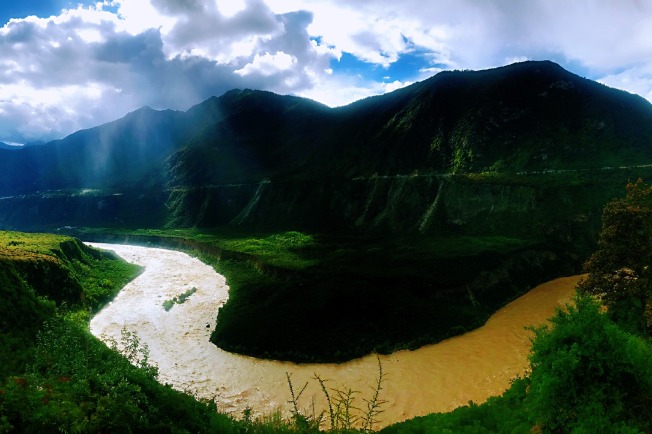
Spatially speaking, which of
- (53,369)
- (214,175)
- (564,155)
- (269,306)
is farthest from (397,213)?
(214,175)

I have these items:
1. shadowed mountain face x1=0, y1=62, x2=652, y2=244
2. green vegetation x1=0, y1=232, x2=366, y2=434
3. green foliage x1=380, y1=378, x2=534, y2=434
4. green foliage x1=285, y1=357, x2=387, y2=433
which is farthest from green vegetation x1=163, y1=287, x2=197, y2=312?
shadowed mountain face x1=0, y1=62, x2=652, y2=244

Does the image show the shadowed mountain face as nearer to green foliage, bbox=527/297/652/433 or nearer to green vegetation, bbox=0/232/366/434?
green foliage, bbox=527/297/652/433

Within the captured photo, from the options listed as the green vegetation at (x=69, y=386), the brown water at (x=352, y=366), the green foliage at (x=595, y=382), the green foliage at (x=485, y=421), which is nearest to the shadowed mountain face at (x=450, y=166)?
the brown water at (x=352, y=366)

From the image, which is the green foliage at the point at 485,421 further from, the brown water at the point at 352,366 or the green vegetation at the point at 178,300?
the green vegetation at the point at 178,300

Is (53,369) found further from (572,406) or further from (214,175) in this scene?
(214,175)

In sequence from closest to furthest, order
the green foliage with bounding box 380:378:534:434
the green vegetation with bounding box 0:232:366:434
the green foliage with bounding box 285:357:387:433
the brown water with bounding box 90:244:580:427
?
1. the green foliage with bounding box 285:357:387:433
2. the green vegetation with bounding box 0:232:366:434
3. the green foliage with bounding box 380:378:534:434
4. the brown water with bounding box 90:244:580:427

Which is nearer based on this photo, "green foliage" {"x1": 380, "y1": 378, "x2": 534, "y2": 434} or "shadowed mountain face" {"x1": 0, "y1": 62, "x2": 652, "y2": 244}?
"green foliage" {"x1": 380, "y1": 378, "x2": 534, "y2": 434}

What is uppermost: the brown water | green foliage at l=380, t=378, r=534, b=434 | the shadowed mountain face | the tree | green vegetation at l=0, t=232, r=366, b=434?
the shadowed mountain face
